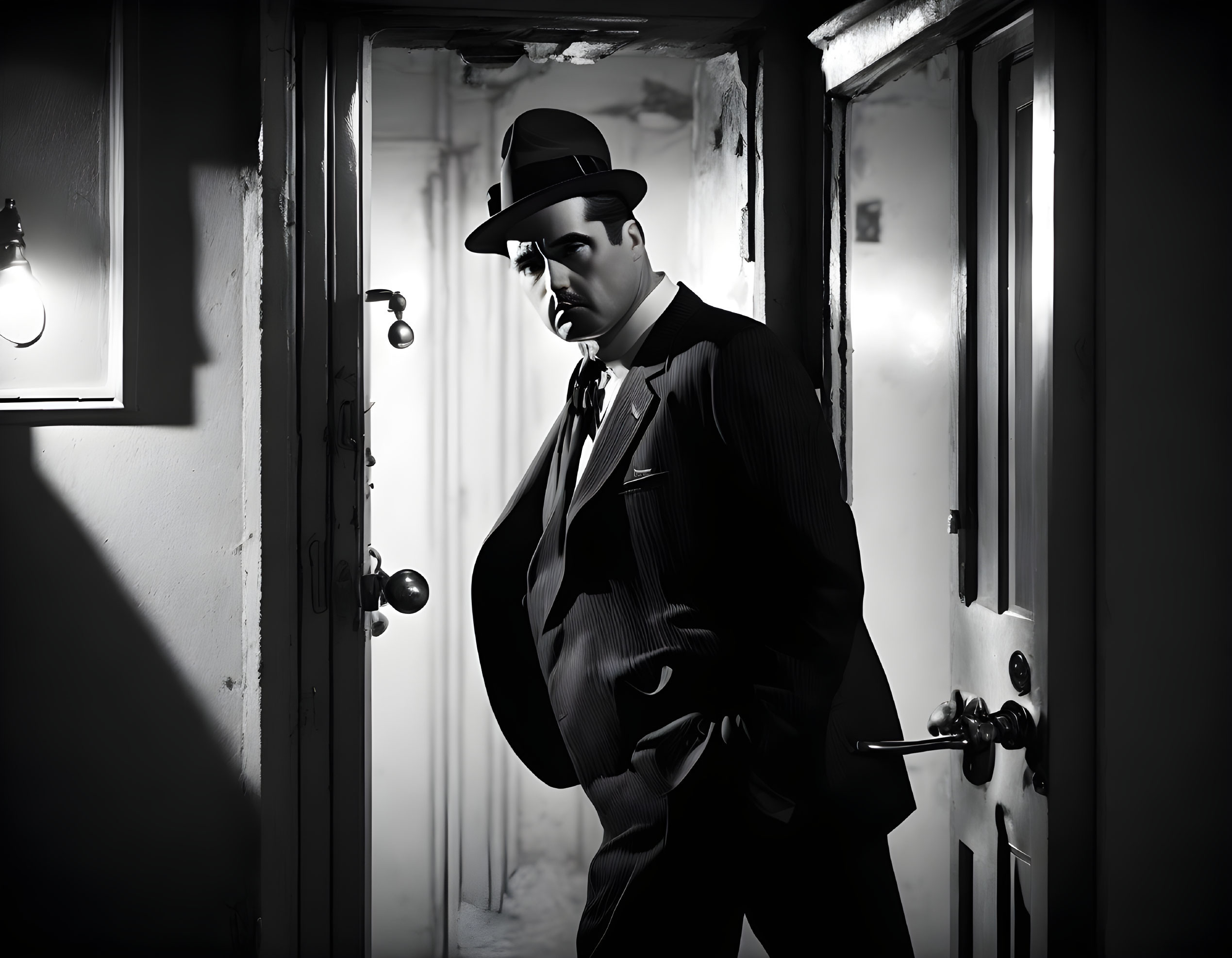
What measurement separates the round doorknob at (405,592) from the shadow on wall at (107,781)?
0.34m

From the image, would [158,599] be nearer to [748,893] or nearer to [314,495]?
[314,495]

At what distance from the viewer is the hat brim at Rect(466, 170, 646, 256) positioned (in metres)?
1.19

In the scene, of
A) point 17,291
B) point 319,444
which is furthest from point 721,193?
point 17,291

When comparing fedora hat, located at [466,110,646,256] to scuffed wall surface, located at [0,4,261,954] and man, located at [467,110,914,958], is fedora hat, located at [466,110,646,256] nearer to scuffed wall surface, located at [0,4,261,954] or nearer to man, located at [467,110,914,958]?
man, located at [467,110,914,958]

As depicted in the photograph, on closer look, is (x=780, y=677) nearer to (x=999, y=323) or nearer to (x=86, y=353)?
(x=999, y=323)

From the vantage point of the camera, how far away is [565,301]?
1203 mm

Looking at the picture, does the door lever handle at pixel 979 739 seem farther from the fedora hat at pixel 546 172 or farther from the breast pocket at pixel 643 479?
the fedora hat at pixel 546 172

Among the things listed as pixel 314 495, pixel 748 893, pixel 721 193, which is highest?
pixel 721 193

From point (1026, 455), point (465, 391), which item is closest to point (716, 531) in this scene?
point (1026, 455)

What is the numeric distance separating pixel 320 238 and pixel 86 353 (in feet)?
1.25

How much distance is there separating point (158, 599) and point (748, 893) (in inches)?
36.2

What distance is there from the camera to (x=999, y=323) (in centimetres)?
116

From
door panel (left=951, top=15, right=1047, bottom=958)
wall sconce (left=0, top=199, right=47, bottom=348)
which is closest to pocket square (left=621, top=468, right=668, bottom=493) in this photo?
door panel (left=951, top=15, right=1047, bottom=958)

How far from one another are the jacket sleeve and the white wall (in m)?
0.28
